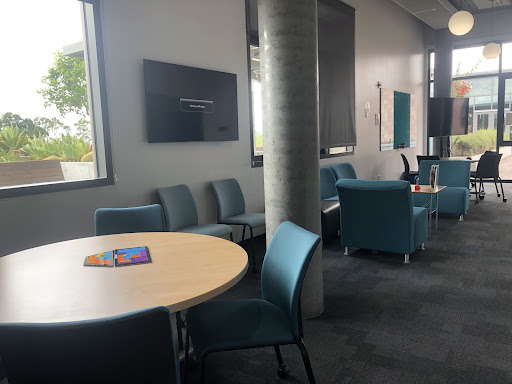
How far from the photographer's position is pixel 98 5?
3561mm

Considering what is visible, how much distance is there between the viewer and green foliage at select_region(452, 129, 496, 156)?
32.9ft

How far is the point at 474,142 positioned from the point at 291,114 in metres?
8.99

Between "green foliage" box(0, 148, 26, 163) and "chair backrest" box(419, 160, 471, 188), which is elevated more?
"green foliage" box(0, 148, 26, 163)

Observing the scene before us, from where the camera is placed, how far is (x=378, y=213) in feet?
14.1

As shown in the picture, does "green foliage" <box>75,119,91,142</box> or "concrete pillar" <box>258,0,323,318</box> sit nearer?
"concrete pillar" <box>258,0,323,318</box>

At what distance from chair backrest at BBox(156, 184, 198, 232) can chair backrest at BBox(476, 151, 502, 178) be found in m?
5.95

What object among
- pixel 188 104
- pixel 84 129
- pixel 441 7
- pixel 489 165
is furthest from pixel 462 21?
pixel 84 129

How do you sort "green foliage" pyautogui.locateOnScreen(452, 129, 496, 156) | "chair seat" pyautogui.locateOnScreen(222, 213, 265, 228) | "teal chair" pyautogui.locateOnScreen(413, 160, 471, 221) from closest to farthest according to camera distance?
"chair seat" pyautogui.locateOnScreen(222, 213, 265, 228)
"teal chair" pyautogui.locateOnScreen(413, 160, 471, 221)
"green foliage" pyautogui.locateOnScreen(452, 129, 496, 156)

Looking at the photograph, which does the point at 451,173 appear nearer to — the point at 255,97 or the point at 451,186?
the point at 451,186

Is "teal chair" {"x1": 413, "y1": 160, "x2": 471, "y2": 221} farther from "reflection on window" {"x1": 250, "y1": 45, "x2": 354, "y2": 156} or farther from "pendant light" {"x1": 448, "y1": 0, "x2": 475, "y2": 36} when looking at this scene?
"reflection on window" {"x1": 250, "y1": 45, "x2": 354, "y2": 156}

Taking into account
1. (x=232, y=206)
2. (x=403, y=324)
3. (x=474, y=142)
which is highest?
(x=474, y=142)

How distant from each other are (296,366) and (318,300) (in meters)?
0.74

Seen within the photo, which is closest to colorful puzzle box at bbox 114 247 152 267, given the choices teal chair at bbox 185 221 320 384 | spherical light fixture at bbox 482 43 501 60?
teal chair at bbox 185 221 320 384

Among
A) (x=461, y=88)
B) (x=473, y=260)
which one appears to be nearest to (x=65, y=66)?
(x=473, y=260)
